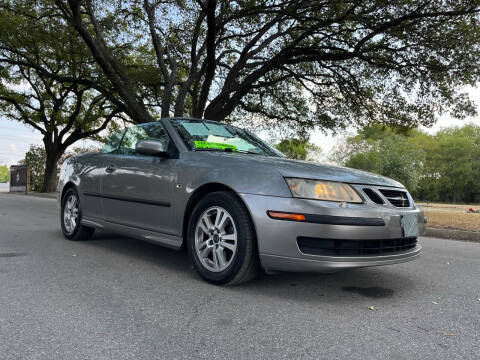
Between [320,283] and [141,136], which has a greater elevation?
[141,136]

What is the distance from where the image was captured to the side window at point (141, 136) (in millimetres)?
4266

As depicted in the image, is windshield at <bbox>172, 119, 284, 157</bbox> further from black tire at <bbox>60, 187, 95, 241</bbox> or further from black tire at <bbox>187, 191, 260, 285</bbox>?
black tire at <bbox>60, 187, 95, 241</bbox>

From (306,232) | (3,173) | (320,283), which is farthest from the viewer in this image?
(3,173)

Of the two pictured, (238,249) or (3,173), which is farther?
(3,173)

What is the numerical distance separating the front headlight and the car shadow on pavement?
0.76 meters

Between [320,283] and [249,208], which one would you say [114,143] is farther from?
[320,283]

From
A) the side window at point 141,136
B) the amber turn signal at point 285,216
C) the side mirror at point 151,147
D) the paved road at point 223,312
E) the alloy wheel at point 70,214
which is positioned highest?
the side window at point 141,136

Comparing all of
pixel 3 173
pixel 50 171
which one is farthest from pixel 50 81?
pixel 3 173

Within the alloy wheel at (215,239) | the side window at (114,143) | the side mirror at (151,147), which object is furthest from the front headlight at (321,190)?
the side window at (114,143)

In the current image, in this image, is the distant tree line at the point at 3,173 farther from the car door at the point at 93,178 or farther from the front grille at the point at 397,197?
the front grille at the point at 397,197

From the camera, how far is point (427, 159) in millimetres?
65562

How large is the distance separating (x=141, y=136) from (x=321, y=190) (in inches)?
94.3

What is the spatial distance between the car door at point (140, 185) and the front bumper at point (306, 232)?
108cm

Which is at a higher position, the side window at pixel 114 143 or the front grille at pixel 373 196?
the side window at pixel 114 143
